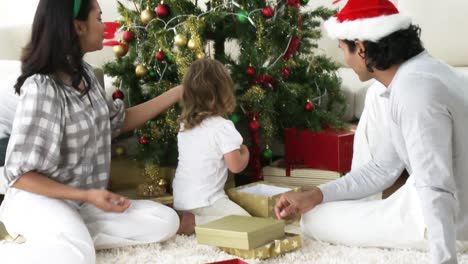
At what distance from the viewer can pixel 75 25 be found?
2.10m

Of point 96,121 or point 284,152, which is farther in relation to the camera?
point 284,152

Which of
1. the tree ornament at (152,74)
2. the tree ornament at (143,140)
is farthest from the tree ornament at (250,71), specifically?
the tree ornament at (143,140)

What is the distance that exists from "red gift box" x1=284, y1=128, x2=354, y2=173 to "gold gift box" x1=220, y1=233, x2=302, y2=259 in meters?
0.75

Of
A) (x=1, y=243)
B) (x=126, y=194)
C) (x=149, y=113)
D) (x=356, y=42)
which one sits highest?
(x=356, y=42)

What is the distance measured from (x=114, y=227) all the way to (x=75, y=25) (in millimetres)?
627

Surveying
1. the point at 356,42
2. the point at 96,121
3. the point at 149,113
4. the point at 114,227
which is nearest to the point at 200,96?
the point at 149,113

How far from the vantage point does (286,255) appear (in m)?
2.01

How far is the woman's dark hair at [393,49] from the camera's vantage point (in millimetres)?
1719

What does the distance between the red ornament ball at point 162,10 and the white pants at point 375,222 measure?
98 cm

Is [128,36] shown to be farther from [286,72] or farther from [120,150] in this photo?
[286,72]

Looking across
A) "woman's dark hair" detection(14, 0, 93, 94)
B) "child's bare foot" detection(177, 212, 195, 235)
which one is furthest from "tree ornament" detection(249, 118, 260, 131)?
"woman's dark hair" detection(14, 0, 93, 94)

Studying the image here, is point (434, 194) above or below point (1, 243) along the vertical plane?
above

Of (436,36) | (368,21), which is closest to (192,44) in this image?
(368,21)

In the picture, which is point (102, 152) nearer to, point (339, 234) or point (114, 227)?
point (114, 227)
